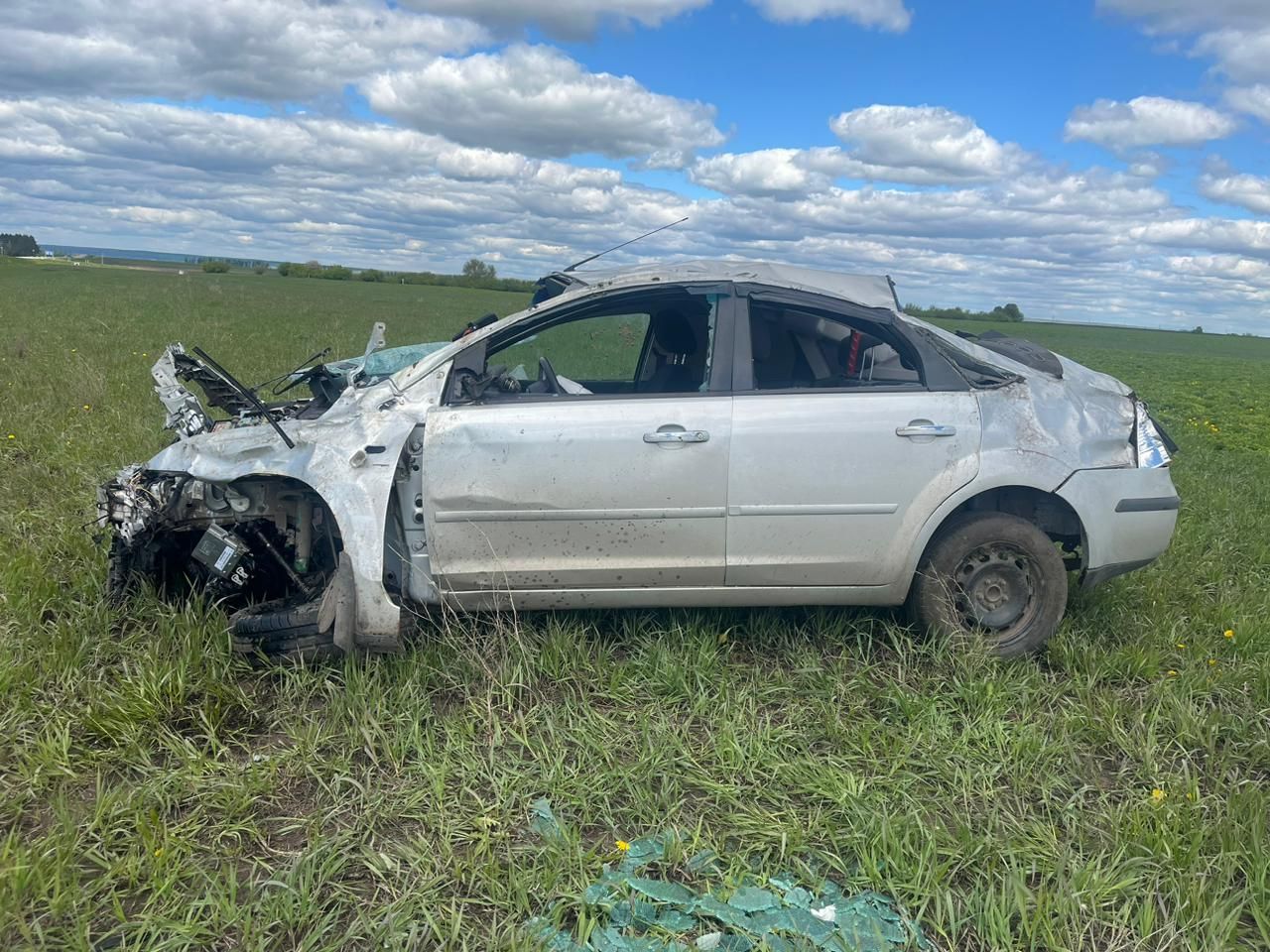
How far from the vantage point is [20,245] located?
87.8 metres

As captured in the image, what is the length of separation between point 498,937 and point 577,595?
1696mm

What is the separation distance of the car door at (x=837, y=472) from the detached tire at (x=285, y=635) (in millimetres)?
1722

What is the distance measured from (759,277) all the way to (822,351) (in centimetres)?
52

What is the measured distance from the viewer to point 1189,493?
25.8ft

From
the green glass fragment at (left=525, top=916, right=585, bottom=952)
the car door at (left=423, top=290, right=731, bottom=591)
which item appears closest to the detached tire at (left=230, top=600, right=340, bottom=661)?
the car door at (left=423, top=290, right=731, bottom=591)

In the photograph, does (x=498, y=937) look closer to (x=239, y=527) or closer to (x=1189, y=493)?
(x=239, y=527)

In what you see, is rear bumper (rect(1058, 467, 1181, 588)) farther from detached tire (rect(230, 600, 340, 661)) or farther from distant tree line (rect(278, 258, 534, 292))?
distant tree line (rect(278, 258, 534, 292))

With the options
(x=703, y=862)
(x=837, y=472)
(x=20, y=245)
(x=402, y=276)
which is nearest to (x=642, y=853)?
(x=703, y=862)

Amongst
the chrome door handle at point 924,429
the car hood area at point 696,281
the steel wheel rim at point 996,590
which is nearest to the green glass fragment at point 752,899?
the steel wheel rim at point 996,590

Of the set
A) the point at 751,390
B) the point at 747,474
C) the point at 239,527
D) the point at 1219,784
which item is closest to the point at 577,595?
the point at 747,474

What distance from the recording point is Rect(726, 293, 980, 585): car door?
392cm

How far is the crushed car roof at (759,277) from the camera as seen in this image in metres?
4.13

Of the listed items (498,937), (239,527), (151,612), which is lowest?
(498,937)

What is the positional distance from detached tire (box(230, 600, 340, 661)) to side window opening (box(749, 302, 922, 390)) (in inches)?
84.6
